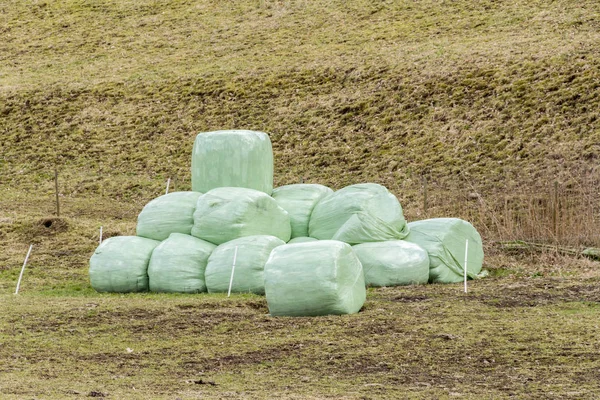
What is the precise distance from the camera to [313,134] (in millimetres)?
29531

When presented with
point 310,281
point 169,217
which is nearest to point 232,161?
point 169,217

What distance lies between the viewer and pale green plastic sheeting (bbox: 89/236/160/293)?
14.1 m

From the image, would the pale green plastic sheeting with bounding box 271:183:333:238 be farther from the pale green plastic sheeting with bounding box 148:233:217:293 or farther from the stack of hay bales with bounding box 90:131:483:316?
the pale green plastic sheeting with bounding box 148:233:217:293

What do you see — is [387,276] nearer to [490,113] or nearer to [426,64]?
[490,113]

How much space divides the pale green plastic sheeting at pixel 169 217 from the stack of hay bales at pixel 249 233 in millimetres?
14

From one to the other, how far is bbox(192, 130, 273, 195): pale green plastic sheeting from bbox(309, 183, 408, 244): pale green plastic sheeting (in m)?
1.07

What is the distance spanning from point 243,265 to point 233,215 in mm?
905

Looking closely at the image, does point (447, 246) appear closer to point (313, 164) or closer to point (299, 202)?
point (299, 202)

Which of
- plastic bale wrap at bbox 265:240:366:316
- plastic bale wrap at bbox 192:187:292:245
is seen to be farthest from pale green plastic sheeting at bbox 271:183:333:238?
plastic bale wrap at bbox 265:240:366:316

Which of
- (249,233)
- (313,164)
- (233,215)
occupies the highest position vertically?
(233,215)

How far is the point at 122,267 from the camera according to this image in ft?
46.1

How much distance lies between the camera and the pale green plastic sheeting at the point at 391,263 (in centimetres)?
1396

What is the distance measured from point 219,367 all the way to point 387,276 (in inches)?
204

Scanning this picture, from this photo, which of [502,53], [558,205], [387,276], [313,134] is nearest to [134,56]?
[313,134]
